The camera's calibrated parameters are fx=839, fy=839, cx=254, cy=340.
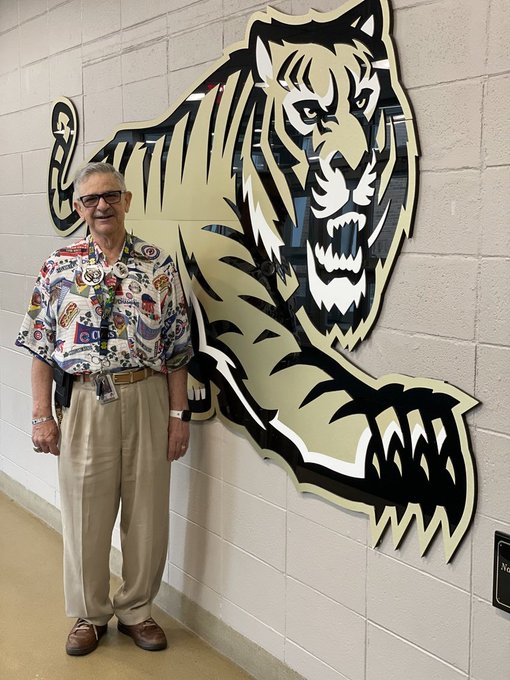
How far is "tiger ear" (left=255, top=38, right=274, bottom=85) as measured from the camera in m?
2.56

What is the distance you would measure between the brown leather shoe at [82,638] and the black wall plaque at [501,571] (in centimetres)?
160

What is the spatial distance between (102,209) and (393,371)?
1159mm

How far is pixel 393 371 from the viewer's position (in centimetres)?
222

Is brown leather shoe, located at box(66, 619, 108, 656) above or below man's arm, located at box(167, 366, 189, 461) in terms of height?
below

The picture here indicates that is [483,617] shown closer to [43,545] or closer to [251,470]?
[251,470]

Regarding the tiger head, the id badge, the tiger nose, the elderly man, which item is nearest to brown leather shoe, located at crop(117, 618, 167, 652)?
the elderly man

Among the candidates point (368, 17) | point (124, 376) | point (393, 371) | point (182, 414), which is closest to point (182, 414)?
point (182, 414)

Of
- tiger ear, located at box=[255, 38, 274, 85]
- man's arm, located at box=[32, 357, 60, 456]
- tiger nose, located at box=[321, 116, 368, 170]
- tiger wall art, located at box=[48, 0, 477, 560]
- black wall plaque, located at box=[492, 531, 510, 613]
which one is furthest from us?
man's arm, located at box=[32, 357, 60, 456]

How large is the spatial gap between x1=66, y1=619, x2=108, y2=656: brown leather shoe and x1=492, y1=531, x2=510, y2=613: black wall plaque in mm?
1599

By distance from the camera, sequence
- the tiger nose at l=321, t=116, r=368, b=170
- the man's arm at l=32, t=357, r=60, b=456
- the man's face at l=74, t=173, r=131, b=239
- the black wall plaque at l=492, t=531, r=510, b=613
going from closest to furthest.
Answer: the black wall plaque at l=492, t=531, r=510, b=613 < the tiger nose at l=321, t=116, r=368, b=170 < the man's face at l=74, t=173, r=131, b=239 < the man's arm at l=32, t=357, r=60, b=456

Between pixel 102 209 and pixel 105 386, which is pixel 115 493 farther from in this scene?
pixel 102 209

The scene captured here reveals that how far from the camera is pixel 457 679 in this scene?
6.84 feet

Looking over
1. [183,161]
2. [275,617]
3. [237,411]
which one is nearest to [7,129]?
[183,161]

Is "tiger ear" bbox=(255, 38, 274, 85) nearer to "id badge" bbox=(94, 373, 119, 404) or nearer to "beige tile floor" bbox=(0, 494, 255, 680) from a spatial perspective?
"id badge" bbox=(94, 373, 119, 404)
